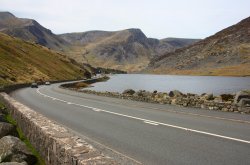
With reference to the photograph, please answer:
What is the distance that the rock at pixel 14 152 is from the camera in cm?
790

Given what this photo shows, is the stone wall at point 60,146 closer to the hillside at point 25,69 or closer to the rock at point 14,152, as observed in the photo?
the rock at point 14,152

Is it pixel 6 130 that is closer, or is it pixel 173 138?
pixel 6 130

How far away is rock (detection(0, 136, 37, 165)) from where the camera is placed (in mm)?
7902

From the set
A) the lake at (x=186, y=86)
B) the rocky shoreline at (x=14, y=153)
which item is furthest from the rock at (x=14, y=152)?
the lake at (x=186, y=86)

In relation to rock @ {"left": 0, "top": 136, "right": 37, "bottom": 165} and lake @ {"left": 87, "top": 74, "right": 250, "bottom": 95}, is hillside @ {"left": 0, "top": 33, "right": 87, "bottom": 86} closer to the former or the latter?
A: lake @ {"left": 87, "top": 74, "right": 250, "bottom": 95}

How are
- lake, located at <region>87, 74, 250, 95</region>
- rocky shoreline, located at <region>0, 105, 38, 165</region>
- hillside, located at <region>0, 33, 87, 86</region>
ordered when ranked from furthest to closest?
1. hillside, located at <region>0, 33, 87, 86</region>
2. lake, located at <region>87, 74, 250, 95</region>
3. rocky shoreline, located at <region>0, 105, 38, 165</region>

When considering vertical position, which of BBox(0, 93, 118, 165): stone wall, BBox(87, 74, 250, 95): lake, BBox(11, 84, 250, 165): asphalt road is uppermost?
BBox(0, 93, 118, 165): stone wall

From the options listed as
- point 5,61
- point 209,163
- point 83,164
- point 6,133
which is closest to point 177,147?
point 209,163

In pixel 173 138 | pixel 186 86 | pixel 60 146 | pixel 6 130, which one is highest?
pixel 60 146

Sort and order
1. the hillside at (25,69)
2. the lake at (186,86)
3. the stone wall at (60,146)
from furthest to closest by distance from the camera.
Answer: the hillside at (25,69), the lake at (186,86), the stone wall at (60,146)

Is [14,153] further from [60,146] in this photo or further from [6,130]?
[6,130]

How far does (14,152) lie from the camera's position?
26.7 feet

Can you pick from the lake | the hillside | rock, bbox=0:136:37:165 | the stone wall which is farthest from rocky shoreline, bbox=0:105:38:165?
the hillside

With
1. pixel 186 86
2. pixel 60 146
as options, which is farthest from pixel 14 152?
pixel 186 86
